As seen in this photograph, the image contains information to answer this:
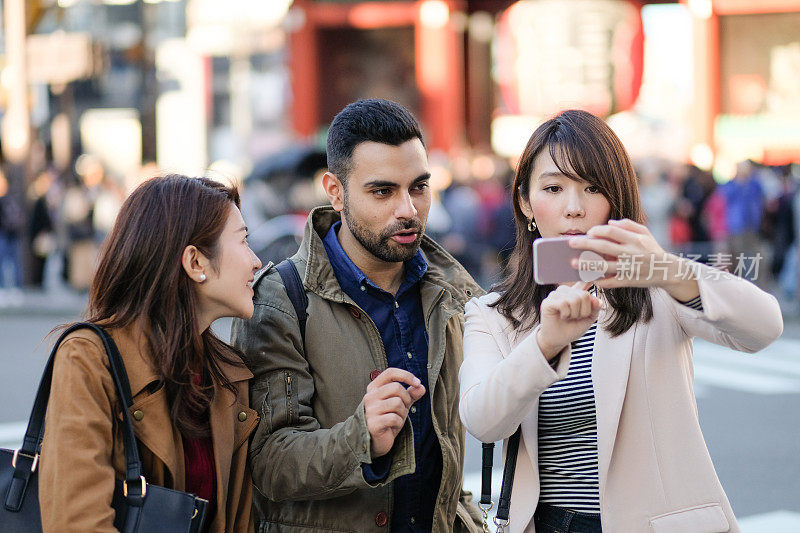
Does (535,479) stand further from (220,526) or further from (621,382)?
(220,526)

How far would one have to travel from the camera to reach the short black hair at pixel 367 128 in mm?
2938

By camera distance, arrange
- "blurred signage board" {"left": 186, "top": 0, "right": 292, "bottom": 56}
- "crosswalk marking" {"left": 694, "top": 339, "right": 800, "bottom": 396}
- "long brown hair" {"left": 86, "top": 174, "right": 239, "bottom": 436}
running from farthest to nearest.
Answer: "blurred signage board" {"left": 186, "top": 0, "right": 292, "bottom": 56} < "crosswalk marking" {"left": 694, "top": 339, "right": 800, "bottom": 396} < "long brown hair" {"left": 86, "top": 174, "right": 239, "bottom": 436}

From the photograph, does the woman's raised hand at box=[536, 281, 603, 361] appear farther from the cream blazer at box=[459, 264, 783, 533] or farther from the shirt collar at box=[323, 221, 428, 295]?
the shirt collar at box=[323, 221, 428, 295]

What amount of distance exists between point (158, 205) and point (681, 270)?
49.4 inches

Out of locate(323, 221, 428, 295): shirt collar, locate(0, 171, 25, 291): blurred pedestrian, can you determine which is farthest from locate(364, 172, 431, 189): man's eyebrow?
locate(0, 171, 25, 291): blurred pedestrian

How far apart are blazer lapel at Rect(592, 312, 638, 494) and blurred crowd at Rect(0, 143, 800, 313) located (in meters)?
10.6

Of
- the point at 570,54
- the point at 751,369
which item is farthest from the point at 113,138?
the point at 751,369

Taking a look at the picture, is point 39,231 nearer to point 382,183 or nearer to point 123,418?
point 382,183

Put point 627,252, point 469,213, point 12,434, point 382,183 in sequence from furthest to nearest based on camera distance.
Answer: point 469,213 → point 12,434 → point 382,183 → point 627,252

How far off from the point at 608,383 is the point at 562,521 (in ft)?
1.14

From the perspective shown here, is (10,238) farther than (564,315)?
Yes

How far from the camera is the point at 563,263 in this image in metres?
2.13

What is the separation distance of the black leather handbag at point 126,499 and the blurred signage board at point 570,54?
2043 centimetres

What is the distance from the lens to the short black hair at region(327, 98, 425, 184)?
2.94m
